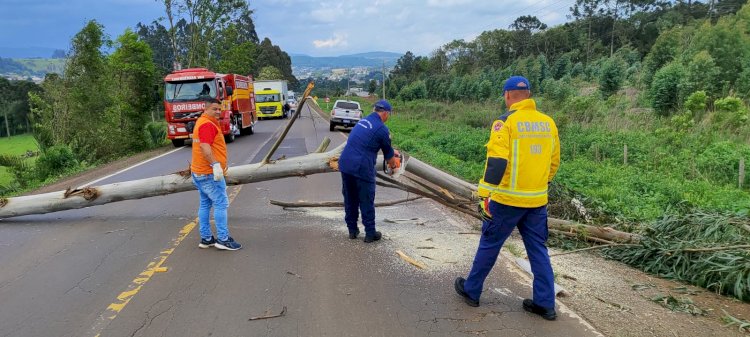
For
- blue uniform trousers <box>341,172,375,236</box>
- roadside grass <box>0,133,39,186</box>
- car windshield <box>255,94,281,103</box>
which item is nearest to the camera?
blue uniform trousers <box>341,172,375,236</box>

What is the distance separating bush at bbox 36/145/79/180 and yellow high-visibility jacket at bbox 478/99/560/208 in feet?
50.8

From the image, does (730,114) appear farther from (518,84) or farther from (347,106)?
(347,106)

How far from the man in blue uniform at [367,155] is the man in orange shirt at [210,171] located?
1.42 meters

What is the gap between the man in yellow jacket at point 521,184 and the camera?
369cm

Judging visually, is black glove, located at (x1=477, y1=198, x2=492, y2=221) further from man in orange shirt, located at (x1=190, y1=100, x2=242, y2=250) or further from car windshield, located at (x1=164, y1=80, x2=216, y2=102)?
car windshield, located at (x1=164, y1=80, x2=216, y2=102)

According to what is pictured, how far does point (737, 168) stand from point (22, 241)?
13.1 meters

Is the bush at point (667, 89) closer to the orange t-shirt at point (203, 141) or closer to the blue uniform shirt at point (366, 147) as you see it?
the blue uniform shirt at point (366, 147)

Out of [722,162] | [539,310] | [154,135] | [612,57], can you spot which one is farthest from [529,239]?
[612,57]

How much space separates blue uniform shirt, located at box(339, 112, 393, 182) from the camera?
561 centimetres

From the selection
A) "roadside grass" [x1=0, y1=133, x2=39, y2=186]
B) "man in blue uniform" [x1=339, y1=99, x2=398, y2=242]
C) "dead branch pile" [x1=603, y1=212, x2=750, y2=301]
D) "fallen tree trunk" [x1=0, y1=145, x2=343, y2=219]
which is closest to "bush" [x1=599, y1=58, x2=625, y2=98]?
"dead branch pile" [x1=603, y1=212, x2=750, y2=301]

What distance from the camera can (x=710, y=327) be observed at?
371 centimetres

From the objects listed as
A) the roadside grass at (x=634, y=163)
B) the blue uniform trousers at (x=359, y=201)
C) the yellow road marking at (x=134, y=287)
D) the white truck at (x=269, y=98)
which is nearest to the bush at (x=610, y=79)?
the roadside grass at (x=634, y=163)

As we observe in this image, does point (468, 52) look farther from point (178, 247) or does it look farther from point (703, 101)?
point (178, 247)

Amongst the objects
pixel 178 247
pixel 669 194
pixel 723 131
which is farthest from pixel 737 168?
pixel 178 247
